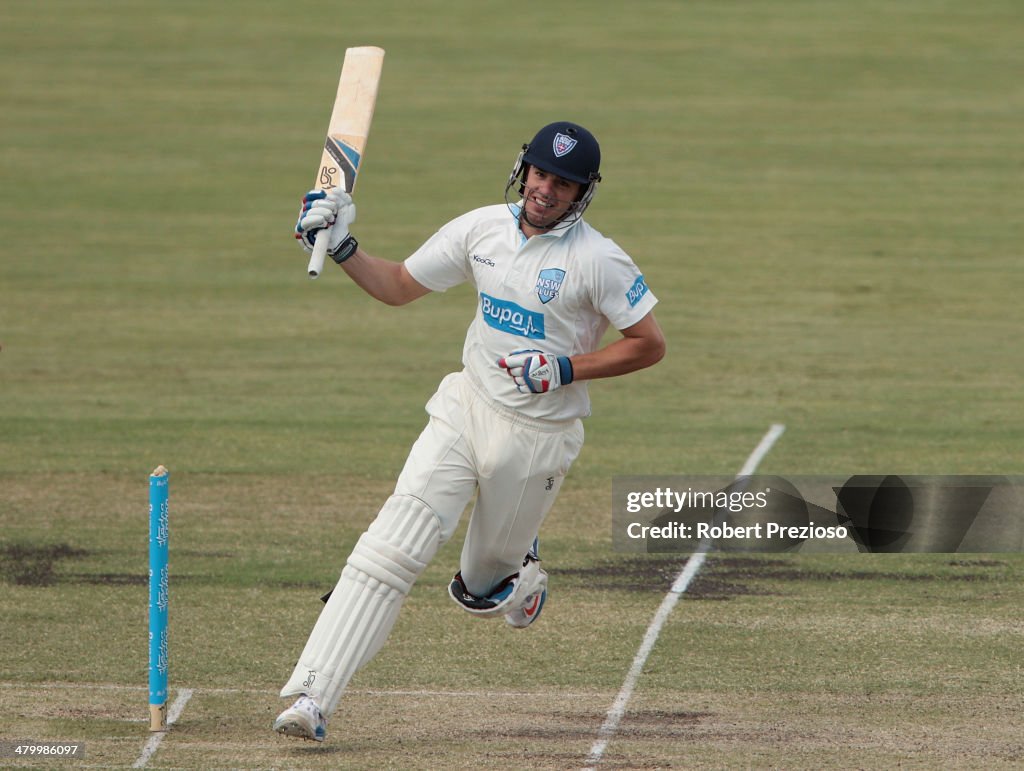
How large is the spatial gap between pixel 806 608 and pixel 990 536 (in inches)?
72.4

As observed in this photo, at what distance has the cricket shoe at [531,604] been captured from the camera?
23.4 ft

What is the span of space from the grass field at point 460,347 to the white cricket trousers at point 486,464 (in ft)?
2.74

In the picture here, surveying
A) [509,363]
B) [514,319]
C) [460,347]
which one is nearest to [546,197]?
[514,319]

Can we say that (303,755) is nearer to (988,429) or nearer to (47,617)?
(47,617)

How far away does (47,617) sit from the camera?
317 inches

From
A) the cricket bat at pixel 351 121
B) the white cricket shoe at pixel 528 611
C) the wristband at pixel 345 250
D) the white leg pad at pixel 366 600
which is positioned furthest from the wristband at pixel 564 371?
the cricket bat at pixel 351 121

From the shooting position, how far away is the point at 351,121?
712 cm

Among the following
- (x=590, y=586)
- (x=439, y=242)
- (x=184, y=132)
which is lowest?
(x=184, y=132)

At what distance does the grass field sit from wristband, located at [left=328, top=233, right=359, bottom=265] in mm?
1893

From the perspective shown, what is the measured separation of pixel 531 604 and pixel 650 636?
966 mm

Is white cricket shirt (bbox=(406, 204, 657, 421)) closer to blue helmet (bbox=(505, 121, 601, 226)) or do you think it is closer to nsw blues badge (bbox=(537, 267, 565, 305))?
nsw blues badge (bbox=(537, 267, 565, 305))

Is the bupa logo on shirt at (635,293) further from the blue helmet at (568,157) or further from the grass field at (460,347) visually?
the grass field at (460,347)

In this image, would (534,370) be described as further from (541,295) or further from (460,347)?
(460,347)

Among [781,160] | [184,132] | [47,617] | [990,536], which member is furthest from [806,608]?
[184,132]
